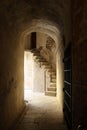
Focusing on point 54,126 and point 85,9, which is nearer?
point 85,9

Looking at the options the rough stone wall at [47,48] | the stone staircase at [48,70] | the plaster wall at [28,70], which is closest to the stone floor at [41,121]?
the stone staircase at [48,70]

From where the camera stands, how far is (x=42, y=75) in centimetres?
846

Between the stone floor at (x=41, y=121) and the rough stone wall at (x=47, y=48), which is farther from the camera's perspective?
the rough stone wall at (x=47, y=48)

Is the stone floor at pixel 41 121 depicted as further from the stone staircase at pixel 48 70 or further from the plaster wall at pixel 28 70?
the plaster wall at pixel 28 70

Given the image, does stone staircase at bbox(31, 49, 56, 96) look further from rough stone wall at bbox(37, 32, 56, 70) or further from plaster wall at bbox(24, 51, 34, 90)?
plaster wall at bbox(24, 51, 34, 90)

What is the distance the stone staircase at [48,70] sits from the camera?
754cm

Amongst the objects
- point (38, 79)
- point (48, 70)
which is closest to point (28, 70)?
point (38, 79)

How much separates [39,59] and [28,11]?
543 centimetres

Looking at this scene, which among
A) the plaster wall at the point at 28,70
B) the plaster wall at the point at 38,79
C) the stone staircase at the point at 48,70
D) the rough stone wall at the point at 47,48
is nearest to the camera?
the stone staircase at the point at 48,70

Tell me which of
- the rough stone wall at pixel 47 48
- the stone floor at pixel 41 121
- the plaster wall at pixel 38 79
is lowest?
the stone floor at pixel 41 121

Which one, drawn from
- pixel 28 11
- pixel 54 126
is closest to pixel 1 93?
pixel 54 126

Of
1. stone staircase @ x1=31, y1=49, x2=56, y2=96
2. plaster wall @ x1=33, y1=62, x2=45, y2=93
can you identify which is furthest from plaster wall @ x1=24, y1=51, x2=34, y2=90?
plaster wall @ x1=33, y1=62, x2=45, y2=93

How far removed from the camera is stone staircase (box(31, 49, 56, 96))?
7542 millimetres

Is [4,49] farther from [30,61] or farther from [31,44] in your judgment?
[31,44]
